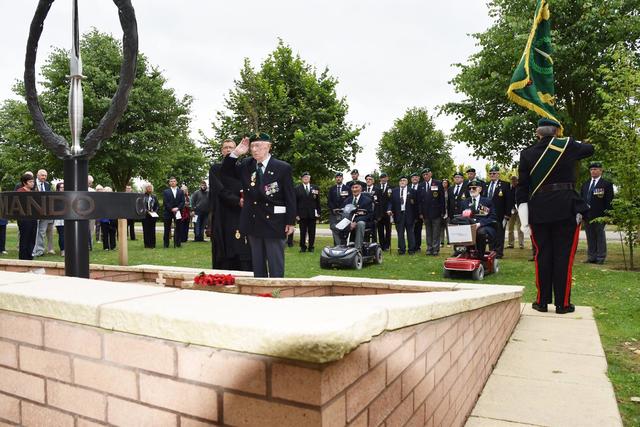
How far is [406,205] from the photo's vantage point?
1284 cm

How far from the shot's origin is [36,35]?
11.8 ft

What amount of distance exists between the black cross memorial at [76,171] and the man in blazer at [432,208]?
32.5 ft

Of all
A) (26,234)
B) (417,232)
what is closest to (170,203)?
(26,234)

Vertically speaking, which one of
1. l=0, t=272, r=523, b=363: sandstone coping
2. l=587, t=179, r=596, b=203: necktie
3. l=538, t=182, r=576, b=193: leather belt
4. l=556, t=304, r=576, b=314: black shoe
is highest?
l=587, t=179, r=596, b=203: necktie

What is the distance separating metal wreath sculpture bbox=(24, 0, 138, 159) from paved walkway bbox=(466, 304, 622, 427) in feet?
9.94

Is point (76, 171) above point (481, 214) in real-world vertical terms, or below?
above

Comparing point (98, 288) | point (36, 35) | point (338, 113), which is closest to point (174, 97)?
point (338, 113)

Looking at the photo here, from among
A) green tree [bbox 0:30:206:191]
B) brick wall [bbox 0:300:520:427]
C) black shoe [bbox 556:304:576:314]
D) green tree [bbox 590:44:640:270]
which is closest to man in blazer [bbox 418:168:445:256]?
green tree [bbox 590:44:640:270]

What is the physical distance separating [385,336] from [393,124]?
1744 inches

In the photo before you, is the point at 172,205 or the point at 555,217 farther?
the point at 172,205

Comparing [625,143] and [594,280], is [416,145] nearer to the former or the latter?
[625,143]

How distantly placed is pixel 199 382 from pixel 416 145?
4293cm

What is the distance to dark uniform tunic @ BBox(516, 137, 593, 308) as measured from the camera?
5191 mm

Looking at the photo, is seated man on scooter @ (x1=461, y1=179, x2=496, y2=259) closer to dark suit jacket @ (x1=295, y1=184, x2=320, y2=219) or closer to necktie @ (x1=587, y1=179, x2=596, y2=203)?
necktie @ (x1=587, y1=179, x2=596, y2=203)
